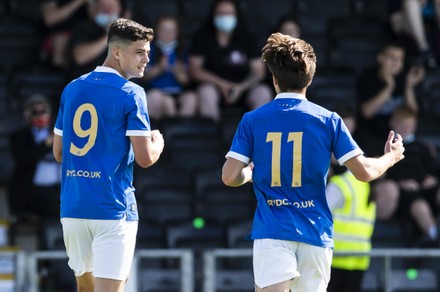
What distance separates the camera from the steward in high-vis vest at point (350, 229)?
38.3 ft

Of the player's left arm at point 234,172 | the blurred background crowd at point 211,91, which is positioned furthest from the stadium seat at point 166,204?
the player's left arm at point 234,172

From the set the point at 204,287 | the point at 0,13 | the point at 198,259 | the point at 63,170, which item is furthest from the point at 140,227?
the point at 63,170

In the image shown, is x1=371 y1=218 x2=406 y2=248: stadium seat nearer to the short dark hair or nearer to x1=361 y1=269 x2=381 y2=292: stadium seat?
x1=361 y1=269 x2=381 y2=292: stadium seat

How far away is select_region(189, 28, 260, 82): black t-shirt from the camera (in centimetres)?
1432

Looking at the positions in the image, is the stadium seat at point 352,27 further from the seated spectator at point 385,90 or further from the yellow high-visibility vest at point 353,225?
the yellow high-visibility vest at point 353,225

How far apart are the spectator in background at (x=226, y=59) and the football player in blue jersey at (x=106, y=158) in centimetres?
630

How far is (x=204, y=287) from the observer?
11586 mm

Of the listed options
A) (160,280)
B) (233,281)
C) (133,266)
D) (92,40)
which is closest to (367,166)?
(133,266)

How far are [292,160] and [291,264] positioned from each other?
0.61 metres

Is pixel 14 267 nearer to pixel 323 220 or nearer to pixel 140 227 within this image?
pixel 140 227

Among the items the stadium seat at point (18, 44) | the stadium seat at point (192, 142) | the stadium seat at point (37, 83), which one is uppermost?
the stadium seat at point (18, 44)

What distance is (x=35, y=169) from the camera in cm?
1323

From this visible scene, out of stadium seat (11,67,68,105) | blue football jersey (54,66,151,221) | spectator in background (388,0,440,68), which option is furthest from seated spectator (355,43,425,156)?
blue football jersey (54,66,151,221)

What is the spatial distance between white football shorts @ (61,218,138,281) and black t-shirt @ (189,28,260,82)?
6646mm
